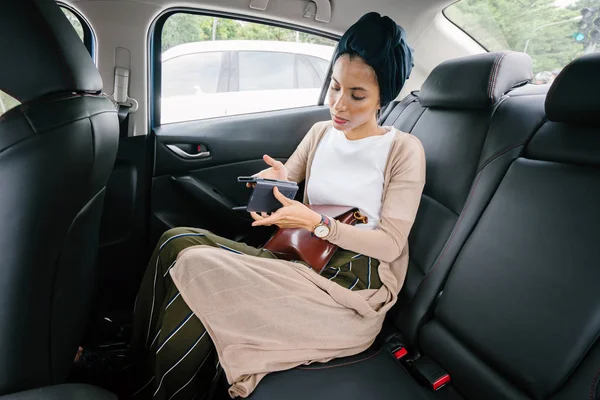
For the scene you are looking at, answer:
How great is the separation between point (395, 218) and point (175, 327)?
69 centimetres

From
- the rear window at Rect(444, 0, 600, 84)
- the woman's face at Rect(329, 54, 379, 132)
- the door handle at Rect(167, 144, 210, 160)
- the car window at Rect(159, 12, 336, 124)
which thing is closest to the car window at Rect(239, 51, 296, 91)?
the car window at Rect(159, 12, 336, 124)

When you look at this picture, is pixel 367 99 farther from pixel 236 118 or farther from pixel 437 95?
pixel 236 118

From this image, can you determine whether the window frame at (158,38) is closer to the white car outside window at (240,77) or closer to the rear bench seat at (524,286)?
the white car outside window at (240,77)

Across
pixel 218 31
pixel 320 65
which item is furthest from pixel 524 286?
pixel 218 31

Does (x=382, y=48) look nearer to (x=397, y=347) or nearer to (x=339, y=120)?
(x=339, y=120)

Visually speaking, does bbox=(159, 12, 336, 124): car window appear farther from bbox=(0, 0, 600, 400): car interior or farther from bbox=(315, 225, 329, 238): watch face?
bbox=(315, 225, 329, 238): watch face

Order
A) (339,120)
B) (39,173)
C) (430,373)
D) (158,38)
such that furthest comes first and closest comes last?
(158,38) → (339,120) → (430,373) → (39,173)

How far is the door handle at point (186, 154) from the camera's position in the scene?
1.89 m

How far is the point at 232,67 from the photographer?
2178 mm

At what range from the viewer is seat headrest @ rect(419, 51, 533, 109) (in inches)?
50.0

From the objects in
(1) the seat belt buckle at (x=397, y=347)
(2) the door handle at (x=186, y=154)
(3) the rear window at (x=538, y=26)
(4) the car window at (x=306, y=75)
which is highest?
(3) the rear window at (x=538, y=26)

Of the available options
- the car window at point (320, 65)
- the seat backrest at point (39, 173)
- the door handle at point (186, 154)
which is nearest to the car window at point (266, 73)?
the car window at point (320, 65)

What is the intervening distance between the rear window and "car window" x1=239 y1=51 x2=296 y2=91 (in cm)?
86

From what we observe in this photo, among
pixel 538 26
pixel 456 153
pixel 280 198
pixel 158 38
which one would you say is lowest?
pixel 280 198
